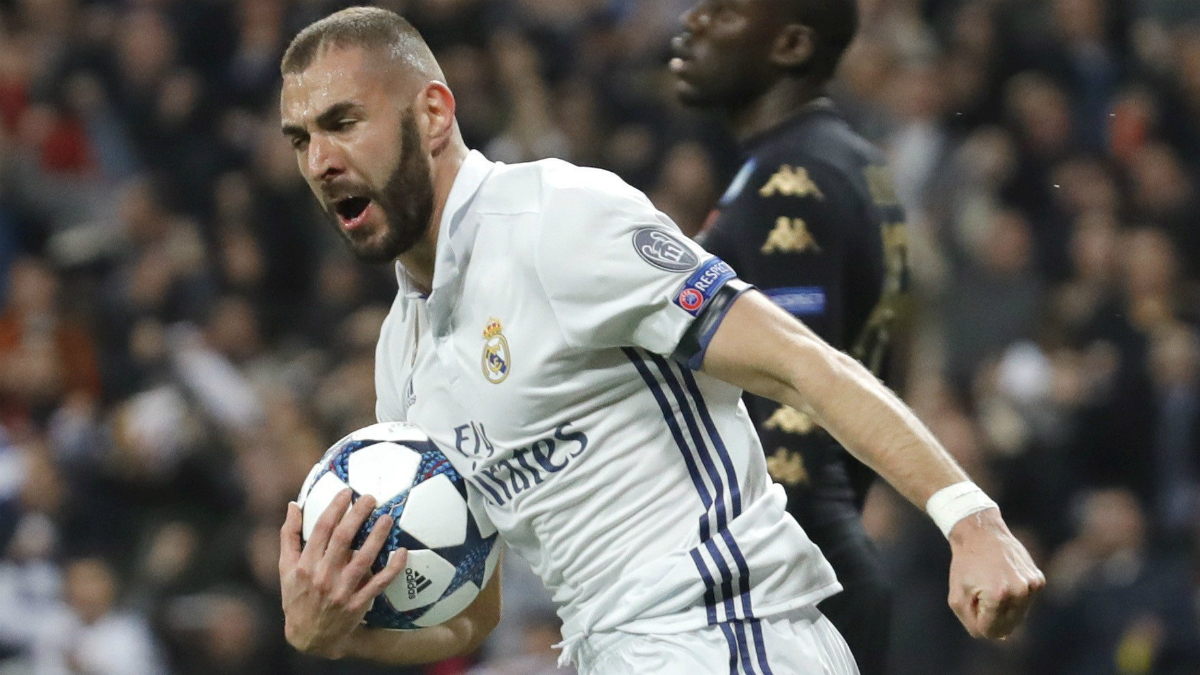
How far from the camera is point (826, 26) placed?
451cm

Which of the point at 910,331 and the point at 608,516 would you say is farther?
the point at 910,331

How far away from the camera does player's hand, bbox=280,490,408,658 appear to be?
3102 mm

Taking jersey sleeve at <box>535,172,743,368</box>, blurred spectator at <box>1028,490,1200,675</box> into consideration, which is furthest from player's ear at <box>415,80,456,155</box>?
blurred spectator at <box>1028,490,1200,675</box>

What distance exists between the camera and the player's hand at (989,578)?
251 cm

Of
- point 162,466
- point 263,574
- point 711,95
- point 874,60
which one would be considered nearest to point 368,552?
point 711,95

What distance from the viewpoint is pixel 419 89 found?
325cm

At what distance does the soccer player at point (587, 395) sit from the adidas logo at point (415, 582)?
5 cm

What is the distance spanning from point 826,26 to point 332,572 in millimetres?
2173

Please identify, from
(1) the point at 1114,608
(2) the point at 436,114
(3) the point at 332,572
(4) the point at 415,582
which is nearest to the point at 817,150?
(2) the point at 436,114

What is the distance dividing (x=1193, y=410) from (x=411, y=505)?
5574 millimetres

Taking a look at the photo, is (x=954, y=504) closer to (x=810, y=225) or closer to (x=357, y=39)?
(x=357, y=39)

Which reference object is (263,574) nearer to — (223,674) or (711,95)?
(223,674)

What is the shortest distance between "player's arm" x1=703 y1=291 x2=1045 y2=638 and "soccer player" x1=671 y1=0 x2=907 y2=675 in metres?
1.23

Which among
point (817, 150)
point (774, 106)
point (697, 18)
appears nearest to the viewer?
point (817, 150)
